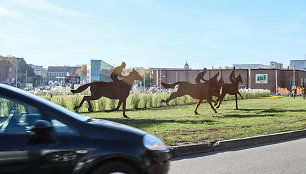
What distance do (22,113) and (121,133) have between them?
1056 mm

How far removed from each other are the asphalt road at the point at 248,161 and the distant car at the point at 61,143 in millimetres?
2369

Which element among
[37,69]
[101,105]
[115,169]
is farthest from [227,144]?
[37,69]

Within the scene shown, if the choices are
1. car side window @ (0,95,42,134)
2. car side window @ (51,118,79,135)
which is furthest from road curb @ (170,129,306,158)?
car side window @ (0,95,42,134)

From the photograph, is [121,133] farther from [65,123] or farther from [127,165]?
[65,123]

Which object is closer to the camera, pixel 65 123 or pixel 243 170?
pixel 65 123

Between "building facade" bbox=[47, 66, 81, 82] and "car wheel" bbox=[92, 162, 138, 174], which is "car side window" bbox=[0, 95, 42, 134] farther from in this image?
"building facade" bbox=[47, 66, 81, 82]

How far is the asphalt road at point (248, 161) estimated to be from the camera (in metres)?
6.11

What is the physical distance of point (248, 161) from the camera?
688 cm

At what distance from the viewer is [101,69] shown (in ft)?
218

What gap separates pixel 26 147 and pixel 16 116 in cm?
53

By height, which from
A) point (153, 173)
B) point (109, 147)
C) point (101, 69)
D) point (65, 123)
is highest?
point (101, 69)

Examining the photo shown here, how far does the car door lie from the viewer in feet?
10.6

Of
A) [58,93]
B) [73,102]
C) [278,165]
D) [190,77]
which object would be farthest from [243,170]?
[190,77]

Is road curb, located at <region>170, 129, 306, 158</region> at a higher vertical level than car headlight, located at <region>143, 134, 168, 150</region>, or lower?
lower
